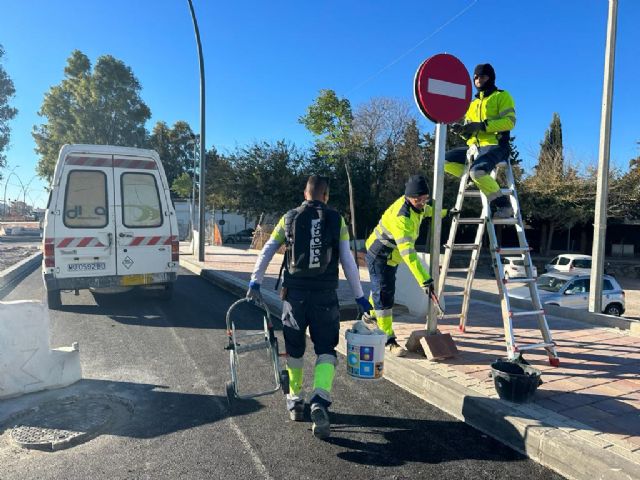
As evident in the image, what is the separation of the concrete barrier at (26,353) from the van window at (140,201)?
12.0 feet

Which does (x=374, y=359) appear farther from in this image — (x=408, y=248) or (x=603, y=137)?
(x=603, y=137)

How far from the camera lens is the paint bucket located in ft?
11.8

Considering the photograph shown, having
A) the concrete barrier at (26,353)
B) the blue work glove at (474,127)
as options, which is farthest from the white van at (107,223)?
the blue work glove at (474,127)

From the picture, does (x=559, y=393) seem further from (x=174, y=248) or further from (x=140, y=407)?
(x=174, y=248)

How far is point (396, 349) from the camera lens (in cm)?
482

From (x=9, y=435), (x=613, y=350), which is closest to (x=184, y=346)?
(x=9, y=435)

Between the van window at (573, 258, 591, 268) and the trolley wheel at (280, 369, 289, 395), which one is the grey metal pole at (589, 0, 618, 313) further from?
the van window at (573, 258, 591, 268)

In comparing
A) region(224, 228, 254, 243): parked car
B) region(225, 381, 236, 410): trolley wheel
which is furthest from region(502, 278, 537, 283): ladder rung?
region(224, 228, 254, 243): parked car

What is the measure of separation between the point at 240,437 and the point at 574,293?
1202 centimetres

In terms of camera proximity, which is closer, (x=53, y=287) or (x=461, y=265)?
(x=53, y=287)

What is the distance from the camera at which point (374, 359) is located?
362 cm

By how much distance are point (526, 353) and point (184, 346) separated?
3915mm

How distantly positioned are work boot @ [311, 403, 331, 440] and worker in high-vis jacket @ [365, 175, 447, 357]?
1.43 metres

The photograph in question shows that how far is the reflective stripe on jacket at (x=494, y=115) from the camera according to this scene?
439 cm
